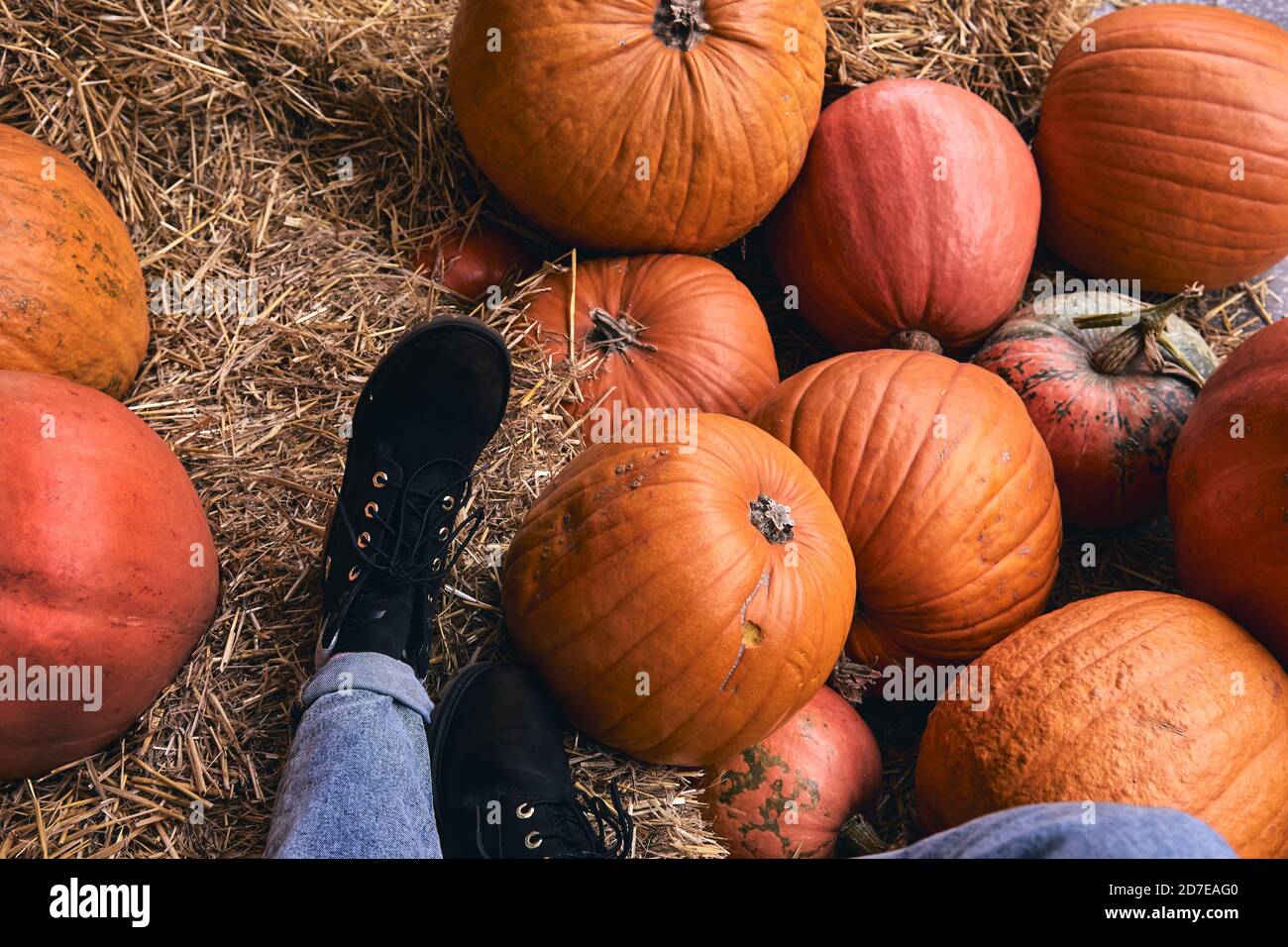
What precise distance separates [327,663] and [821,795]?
38.6 inches

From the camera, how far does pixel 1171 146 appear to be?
2217mm

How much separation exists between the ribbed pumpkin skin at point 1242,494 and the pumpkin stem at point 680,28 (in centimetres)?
130

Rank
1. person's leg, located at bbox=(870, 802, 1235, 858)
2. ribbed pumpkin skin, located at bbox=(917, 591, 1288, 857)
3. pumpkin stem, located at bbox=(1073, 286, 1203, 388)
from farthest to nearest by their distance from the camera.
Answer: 1. pumpkin stem, located at bbox=(1073, 286, 1203, 388)
2. ribbed pumpkin skin, located at bbox=(917, 591, 1288, 857)
3. person's leg, located at bbox=(870, 802, 1235, 858)

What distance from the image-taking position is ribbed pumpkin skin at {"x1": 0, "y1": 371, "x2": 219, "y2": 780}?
1.43 m

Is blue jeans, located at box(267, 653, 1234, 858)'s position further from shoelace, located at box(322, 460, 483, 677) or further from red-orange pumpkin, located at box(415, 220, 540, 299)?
A: red-orange pumpkin, located at box(415, 220, 540, 299)

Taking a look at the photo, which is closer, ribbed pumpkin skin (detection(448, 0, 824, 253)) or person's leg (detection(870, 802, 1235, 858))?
person's leg (detection(870, 802, 1235, 858))

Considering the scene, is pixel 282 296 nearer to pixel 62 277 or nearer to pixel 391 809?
pixel 62 277

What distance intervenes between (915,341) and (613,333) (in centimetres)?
74

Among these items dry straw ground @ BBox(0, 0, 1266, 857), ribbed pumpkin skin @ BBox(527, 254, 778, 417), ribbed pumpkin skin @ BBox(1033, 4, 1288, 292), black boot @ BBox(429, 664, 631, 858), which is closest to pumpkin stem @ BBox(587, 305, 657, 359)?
ribbed pumpkin skin @ BBox(527, 254, 778, 417)

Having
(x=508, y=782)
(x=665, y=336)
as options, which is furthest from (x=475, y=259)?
(x=508, y=782)

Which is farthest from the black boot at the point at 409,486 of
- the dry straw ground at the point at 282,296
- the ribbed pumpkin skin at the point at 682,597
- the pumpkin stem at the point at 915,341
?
the pumpkin stem at the point at 915,341

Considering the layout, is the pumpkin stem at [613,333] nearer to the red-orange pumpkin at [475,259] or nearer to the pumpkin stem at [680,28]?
the red-orange pumpkin at [475,259]

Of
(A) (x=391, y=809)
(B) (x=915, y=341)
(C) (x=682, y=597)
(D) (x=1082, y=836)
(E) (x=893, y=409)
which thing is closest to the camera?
(D) (x=1082, y=836)

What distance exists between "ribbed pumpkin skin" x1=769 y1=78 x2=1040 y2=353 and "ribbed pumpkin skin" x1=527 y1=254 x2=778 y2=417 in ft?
0.84
